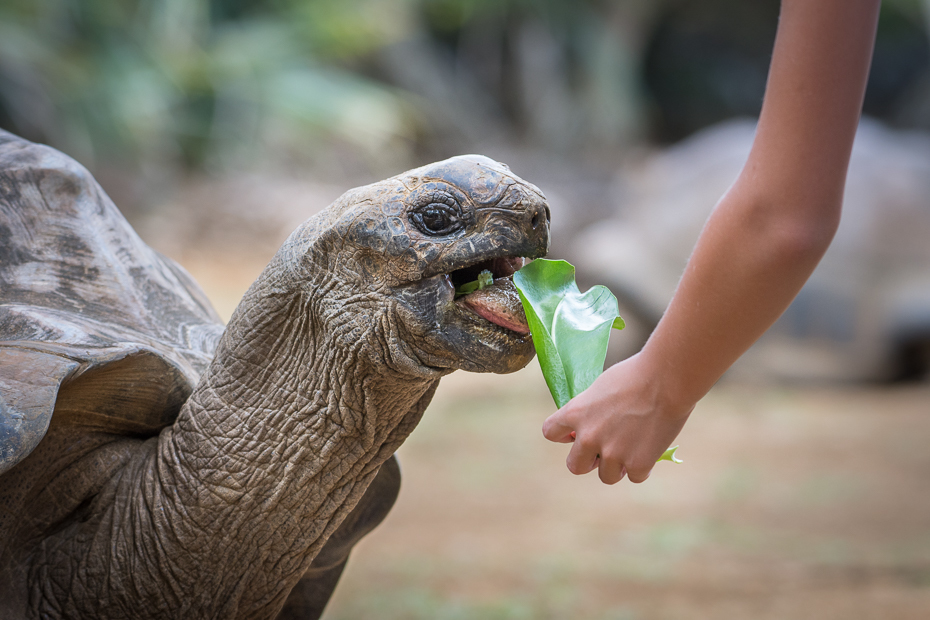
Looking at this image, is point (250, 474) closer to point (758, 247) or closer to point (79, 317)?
point (79, 317)

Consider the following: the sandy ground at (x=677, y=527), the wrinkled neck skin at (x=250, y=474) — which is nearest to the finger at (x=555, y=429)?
the wrinkled neck skin at (x=250, y=474)

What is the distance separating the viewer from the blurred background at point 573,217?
2.88 metres

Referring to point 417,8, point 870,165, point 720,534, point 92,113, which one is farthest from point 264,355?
point 417,8

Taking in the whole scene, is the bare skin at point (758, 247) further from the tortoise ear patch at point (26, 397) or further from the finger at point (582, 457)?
the tortoise ear patch at point (26, 397)

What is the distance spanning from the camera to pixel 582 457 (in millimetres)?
1136

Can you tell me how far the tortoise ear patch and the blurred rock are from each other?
5.08m

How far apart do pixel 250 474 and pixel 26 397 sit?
0.37 metres

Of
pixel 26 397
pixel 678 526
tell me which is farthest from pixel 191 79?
pixel 26 397

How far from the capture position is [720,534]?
10.5 ft

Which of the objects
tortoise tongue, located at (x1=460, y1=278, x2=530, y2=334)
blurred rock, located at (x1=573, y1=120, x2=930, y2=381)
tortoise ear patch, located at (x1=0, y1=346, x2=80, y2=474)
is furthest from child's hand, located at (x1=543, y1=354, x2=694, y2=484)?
blurred rock, located at (x1=573, y1=120, x2=930, y2=381)

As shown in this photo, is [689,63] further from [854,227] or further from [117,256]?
[117,256]

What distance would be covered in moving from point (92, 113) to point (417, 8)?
7070 mm

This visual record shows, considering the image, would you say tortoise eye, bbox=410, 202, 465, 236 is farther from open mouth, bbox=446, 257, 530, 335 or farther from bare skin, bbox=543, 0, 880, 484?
bare skin, bbox=543, 0, 880, 484

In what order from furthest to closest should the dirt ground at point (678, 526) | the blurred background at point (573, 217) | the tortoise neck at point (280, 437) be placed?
1. the blurred background at point (573, 217)
2. the dirt ground at point (678, 526)
3. the tortoise neck at point (280, 437)
